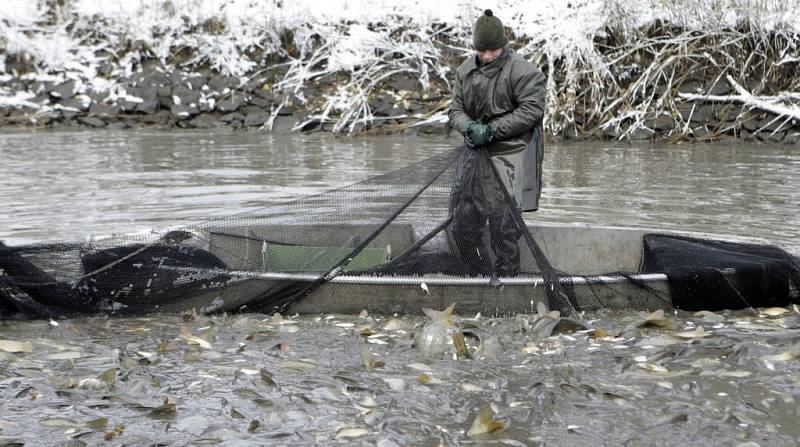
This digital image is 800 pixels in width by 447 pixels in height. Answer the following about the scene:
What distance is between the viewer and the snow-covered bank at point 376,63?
715 inches

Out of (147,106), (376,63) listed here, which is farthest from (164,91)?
(376,63)

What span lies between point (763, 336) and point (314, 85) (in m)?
16.8

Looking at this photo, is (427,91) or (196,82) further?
(196,82)

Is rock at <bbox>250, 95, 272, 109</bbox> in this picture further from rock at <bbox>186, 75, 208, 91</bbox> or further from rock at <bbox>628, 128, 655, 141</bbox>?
rock at <bbox>628, 128, 655, 141</bbox>

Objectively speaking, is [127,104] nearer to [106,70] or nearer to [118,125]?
[118,125]

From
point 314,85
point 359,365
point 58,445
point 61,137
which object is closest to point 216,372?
point 359,365

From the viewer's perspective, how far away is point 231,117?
20.8 m

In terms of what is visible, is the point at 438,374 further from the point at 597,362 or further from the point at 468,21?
the point at 468,21

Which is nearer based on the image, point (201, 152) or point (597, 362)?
point (597, 362)

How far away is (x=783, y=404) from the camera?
4445mm

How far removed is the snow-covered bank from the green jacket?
1148cm

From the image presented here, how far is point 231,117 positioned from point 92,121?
290cm

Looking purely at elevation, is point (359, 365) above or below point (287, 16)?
below

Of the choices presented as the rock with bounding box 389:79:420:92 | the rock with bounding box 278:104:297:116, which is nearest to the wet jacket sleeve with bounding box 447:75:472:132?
the rock with bounding box 389:79:420:92
